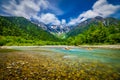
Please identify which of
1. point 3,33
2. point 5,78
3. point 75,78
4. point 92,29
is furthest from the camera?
point 3,33

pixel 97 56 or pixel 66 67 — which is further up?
pixel 66 67

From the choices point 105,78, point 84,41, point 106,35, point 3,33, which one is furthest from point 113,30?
point 3,33

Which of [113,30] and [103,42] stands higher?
[113,30]

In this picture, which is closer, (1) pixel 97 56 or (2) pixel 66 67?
(2) pixel 66 67

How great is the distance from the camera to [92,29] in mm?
130875

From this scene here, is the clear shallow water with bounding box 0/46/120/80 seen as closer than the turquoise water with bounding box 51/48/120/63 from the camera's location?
Yes

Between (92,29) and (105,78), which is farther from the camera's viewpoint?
(92,29)

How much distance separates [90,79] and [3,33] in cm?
20503

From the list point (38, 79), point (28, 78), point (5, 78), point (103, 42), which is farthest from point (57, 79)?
point (103, 42)

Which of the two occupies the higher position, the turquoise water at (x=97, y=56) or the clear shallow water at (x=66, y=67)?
the clear shallow water at (x=66, y=67)

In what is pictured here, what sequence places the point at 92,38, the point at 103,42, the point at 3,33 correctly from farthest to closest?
the point at 3,33 < the point at 92,38 < the point at 103,42

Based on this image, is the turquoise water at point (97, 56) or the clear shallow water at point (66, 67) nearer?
the clear shallow water at point (66, 67)

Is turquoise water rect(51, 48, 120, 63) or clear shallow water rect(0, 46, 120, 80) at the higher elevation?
clear shallow water rect(0, 46, 120, 80)

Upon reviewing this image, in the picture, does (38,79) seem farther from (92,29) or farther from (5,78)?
(92,29)
